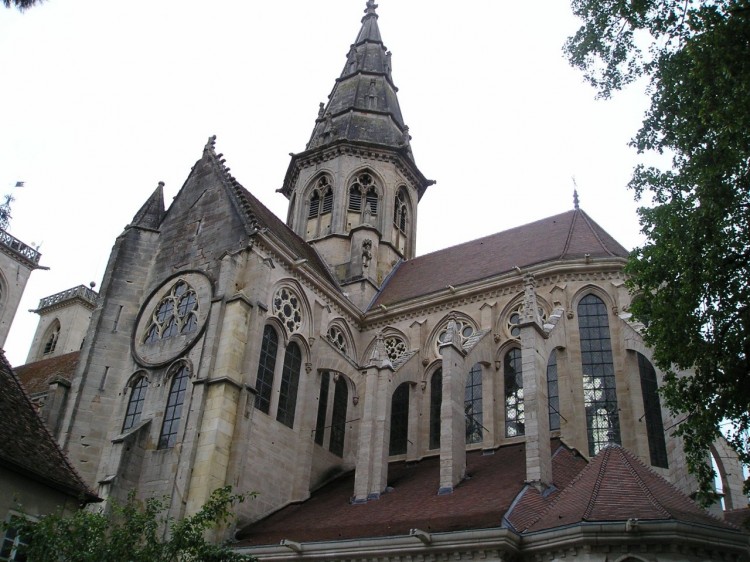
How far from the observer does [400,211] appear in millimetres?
33031

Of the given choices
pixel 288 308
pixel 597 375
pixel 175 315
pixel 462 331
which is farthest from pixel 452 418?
pixel 175 315

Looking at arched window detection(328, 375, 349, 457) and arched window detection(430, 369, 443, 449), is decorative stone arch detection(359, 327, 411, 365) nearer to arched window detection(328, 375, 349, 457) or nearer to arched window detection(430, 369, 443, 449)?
arched window detection(328, 375, 349, 457)

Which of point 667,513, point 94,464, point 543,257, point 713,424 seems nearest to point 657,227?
point 713,424

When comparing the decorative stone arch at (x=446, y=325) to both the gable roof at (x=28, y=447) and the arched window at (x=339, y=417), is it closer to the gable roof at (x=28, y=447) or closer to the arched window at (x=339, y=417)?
the arched window at (x=339, y=417)

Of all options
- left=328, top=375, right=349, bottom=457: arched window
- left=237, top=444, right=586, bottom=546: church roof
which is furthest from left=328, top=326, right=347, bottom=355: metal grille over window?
left=237, top=444, right=586, bottom=546: church roof

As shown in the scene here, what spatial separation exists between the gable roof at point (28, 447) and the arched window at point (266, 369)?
6.02m

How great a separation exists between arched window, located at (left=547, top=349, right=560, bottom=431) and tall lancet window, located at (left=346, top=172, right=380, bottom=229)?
38.5 feet

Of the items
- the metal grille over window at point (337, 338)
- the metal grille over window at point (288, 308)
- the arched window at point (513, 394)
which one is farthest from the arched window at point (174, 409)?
the arched window at point (513, 394)

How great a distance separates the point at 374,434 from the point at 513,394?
468cm

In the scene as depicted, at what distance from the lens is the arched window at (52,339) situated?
43.7m

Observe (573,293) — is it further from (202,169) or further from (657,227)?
(202,169)

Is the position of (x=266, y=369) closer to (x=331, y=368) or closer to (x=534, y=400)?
(x=331, y=368)

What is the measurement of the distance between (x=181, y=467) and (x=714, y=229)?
43.5ft

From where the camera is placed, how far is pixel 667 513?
13445mm
